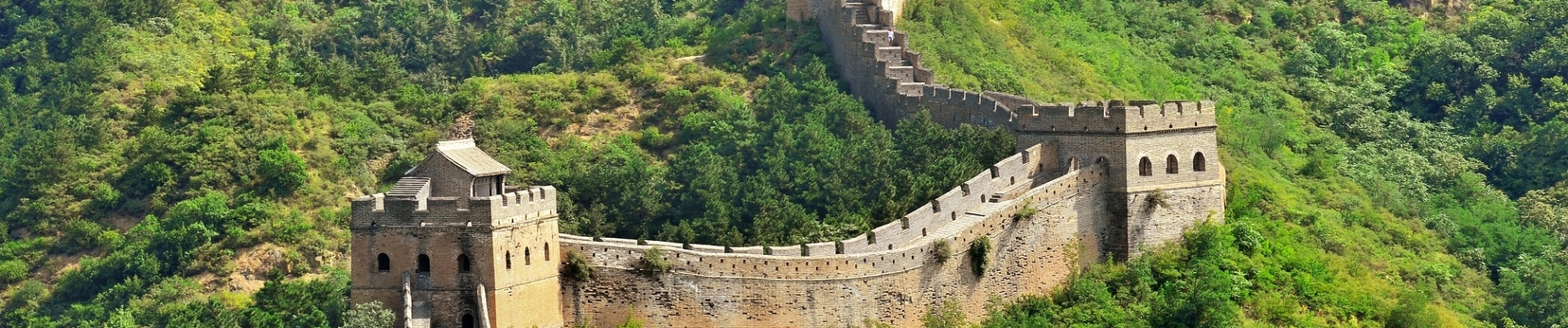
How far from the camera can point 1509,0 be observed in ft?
311

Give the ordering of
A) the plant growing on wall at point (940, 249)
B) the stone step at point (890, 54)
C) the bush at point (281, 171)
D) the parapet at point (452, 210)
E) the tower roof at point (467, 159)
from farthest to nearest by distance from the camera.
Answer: the bush at point (281, 171) → the stone step at point (890, 54) → the plant growing on wall at point (940, 249) → the tower roof at point (467, 159) → the parapet at point (452, 210)

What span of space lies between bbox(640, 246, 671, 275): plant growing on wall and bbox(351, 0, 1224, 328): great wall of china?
0.49 ft

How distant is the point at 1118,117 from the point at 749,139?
542 inches

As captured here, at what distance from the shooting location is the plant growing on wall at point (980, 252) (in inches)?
2393

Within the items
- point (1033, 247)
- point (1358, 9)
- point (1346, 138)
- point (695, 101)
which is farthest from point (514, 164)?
point (1358, 9)

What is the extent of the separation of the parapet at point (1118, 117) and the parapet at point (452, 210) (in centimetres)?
1335

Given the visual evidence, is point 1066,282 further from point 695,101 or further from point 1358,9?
point 1358,9

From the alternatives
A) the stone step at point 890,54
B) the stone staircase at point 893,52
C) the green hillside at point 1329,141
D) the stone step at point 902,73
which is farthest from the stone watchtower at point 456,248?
the stone step at point 890,54

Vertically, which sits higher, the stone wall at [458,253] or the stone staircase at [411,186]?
the stone staircase at [411,186]

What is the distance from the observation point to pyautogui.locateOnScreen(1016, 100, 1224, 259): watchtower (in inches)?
2472

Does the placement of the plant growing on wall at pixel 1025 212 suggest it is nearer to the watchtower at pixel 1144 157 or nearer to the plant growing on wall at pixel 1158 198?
the watchtower at pixel 1144 157

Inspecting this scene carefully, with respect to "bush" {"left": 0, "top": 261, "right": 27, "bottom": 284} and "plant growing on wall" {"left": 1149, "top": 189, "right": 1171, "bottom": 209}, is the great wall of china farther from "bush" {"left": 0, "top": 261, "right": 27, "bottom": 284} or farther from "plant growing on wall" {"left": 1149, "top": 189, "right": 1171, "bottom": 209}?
"bush" {"left": 0, "top": 261, "right": 27, "bottom": 284}

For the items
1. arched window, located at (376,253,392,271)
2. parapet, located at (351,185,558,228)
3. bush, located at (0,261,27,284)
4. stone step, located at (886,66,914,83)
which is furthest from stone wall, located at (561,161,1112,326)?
bush, located at (0,261,27,284)

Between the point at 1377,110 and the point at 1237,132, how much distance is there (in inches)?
387
